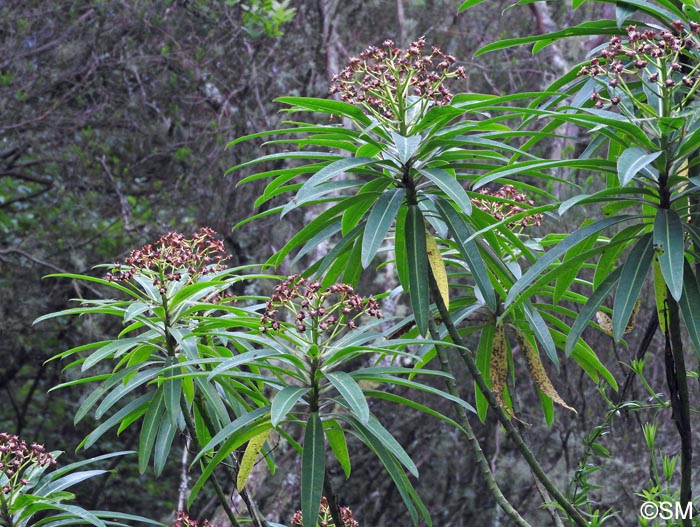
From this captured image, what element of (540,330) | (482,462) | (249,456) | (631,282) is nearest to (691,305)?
(631,282)

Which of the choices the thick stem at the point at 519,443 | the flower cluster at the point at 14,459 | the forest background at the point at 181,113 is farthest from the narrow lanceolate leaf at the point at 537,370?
the forest background at the point at 181,113

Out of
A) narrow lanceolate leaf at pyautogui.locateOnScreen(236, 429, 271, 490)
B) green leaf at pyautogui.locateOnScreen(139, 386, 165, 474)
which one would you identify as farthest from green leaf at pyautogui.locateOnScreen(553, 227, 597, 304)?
green leaf at pyautogui.locateOnScreen(139, 386, 165, 474)

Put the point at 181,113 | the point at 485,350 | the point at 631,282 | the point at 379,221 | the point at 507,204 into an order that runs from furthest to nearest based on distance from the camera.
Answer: the point at 181,113, the point at 485,350, the point at 507,204, the point at 379,221, the point at 631,282

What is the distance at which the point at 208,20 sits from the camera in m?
6.60

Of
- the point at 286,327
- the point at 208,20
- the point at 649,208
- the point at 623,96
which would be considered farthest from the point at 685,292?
the point at 208,20

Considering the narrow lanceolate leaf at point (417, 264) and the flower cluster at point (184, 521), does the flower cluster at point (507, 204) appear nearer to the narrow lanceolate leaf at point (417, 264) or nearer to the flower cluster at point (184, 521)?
the narrow lanceolate leaf at point (417, 264)

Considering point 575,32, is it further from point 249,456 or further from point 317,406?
point 249,456

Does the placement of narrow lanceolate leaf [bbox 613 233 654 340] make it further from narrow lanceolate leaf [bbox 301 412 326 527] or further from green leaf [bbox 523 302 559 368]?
narrow lanceolate leaf [bbox 301 412 326 527]

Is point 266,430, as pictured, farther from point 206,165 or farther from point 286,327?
point 206,165

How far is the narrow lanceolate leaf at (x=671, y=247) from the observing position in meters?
1.65

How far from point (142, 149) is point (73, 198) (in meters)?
0.67

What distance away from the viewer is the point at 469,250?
2.04 metres

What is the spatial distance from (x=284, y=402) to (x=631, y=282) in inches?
29.1

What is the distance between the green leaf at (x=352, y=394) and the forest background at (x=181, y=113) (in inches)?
175
